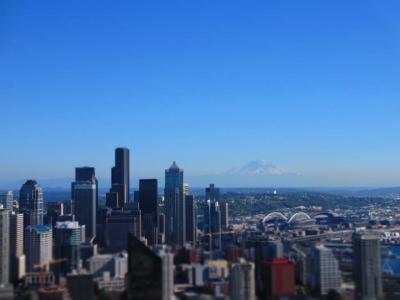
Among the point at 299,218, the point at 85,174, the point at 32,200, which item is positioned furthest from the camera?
the point at 299,218

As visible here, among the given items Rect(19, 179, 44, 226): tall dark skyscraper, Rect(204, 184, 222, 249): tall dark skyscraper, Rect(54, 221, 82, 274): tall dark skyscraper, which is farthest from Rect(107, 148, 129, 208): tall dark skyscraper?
Rect(54, 221, 82, 274): tall dark skyscraper

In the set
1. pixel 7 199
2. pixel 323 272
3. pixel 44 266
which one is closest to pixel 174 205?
pixel 7 199

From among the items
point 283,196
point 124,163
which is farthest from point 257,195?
point 124,163

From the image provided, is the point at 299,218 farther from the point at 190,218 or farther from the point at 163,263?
the point at 163,263

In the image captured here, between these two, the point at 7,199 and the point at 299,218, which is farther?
the point at 299,218

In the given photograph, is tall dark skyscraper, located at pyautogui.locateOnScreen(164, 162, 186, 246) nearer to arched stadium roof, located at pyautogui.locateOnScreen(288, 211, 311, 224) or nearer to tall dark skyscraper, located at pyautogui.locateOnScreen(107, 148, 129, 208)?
tall dark skyscraper, located at pyautogui.locateOnScreen(107, 148, 129, 208)

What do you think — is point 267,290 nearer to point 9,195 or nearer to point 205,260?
point 205,260
